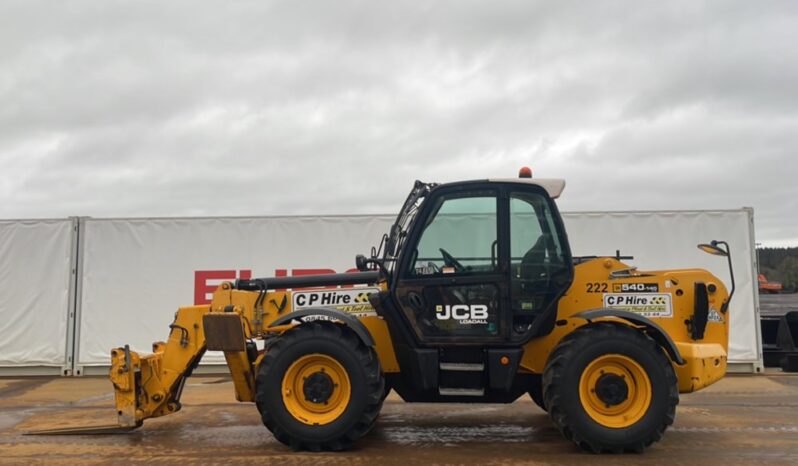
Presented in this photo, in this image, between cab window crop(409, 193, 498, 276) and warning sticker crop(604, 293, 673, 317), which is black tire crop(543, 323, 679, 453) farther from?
cab window crop(409, 193, 498, 276)

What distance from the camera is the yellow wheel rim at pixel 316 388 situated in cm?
539

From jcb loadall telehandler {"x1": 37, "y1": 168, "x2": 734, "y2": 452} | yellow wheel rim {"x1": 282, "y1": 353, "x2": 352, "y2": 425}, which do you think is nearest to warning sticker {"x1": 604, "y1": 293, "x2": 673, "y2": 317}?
jcb loadall telehandler {"x1": 37, "y1": 168, "x2": 734, "y2": 452}

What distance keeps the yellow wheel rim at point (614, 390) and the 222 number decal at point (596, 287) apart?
70 centimetres

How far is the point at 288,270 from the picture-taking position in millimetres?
11188

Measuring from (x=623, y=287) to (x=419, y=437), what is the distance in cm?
237

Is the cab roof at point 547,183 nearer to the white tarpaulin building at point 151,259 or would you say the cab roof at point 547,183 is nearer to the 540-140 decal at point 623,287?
the 540-140 decal at point 623,287

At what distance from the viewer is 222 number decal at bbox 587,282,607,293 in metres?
5.73

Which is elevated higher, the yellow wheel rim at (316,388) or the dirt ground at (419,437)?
the yellow wheel rim at (316,388)

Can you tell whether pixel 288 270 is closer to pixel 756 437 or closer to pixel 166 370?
pixel 166 370

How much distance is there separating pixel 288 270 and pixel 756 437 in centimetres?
763

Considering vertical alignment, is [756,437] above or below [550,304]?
below

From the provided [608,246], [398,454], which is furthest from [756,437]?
[608,246]

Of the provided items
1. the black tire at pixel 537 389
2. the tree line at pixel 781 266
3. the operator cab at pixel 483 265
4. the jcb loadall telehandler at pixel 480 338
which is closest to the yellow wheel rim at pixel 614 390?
the jcb loadall telehandler at pixel 480 338

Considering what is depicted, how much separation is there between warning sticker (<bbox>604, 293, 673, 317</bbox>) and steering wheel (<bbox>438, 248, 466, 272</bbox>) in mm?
1391
